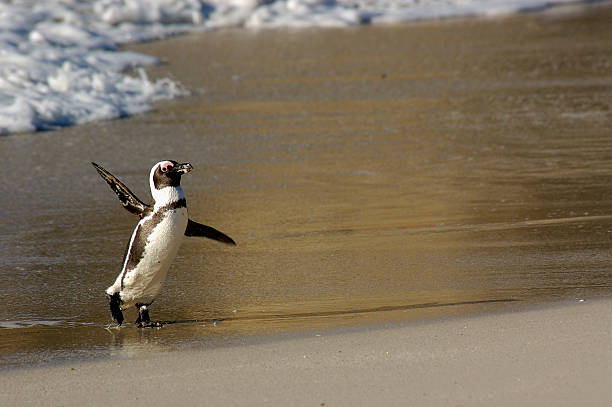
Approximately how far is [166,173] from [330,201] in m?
2.45

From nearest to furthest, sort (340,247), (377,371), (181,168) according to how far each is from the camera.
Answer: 1. (377,371)
2. (181,168)
3. (340,247)

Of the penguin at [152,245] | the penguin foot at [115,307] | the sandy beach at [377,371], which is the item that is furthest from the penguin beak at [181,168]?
the sandy beach at [377,371]

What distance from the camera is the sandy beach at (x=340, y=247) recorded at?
354 cm

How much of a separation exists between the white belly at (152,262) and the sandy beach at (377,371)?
639mm

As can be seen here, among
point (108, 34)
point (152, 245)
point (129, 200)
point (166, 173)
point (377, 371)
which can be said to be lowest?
point (377, 371)

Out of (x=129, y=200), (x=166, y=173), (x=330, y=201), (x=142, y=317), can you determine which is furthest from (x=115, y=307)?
(x=330, y=201)

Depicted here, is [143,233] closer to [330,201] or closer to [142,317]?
[142,317]

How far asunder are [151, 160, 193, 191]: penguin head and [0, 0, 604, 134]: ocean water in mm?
5614

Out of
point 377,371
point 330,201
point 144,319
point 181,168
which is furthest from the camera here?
point 330,201

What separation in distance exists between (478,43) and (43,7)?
852cm

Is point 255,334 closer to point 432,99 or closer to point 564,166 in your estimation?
point 564,166

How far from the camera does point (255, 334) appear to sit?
13.6 feet

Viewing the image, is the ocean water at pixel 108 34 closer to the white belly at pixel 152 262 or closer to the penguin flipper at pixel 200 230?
the penguin flipper at pixel 200 230

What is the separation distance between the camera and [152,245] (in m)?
4.45
